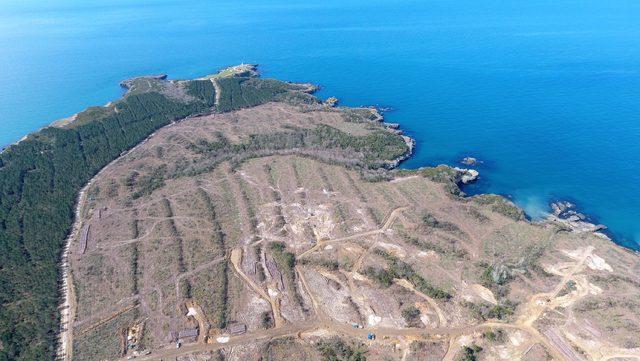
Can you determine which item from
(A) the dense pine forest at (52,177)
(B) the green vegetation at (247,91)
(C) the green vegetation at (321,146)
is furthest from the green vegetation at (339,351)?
(B) the green vegetation at (247,91)

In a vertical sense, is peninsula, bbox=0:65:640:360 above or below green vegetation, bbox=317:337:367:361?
above

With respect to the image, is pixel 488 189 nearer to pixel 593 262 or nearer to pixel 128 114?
pixel 593 262

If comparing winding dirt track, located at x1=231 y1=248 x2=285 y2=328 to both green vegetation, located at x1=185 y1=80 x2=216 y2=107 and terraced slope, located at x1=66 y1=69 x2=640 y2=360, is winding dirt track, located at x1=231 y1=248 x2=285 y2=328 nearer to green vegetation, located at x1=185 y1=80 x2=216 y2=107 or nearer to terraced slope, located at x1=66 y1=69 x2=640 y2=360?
terraced slope, located at x1=66 y1=69 x2=640 y2=360

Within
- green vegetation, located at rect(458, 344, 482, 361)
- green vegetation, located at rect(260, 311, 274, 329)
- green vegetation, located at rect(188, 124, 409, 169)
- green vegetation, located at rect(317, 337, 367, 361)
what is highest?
green vegetation, located at rect(188, 124, 409, 169)

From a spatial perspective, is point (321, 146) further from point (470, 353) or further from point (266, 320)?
point (470, 353)

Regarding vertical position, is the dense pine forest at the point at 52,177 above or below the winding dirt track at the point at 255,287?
above

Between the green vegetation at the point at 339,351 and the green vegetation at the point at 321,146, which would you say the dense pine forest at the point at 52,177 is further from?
the green vegetation at the point at 339,351

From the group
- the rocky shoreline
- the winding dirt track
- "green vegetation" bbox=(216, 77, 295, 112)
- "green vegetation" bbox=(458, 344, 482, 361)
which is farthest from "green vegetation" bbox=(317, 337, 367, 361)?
"green vegetation" bbox=(216, 77, 295, 112)

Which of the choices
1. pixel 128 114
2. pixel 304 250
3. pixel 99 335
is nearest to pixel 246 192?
pixel 304 250
